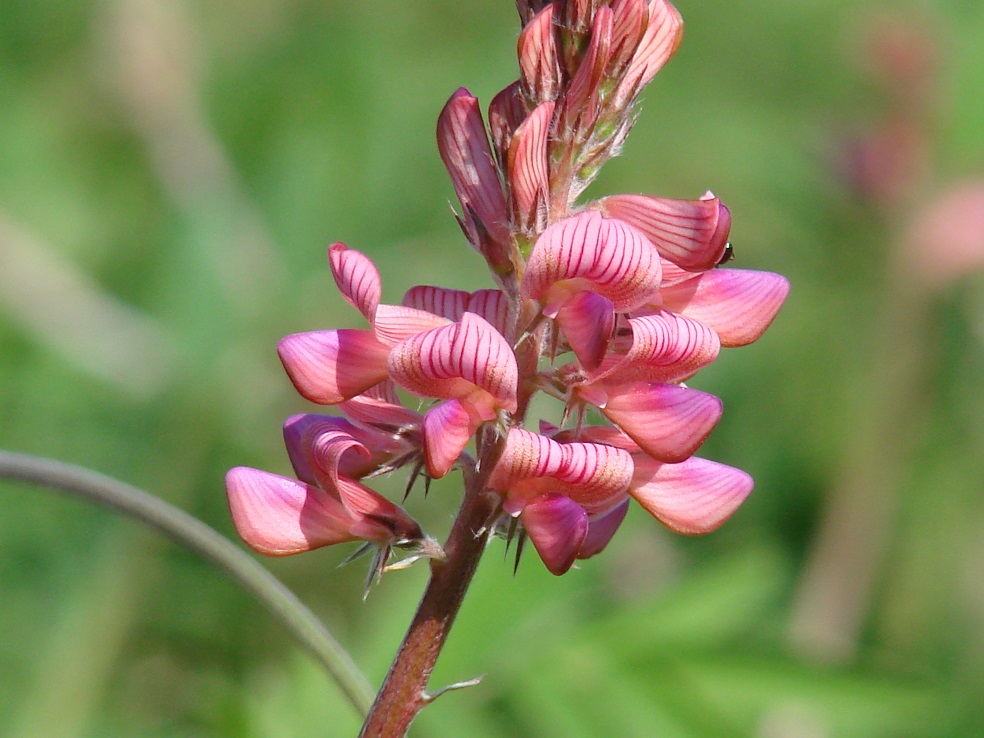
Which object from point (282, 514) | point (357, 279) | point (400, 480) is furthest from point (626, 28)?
point (400, 480)

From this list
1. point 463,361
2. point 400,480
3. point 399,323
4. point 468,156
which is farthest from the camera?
point 400,480

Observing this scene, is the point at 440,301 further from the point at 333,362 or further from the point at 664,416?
the point at 664,416

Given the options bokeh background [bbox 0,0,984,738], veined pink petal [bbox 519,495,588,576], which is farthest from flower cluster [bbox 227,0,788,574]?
bokeh background [bbox 0,0,984,738]

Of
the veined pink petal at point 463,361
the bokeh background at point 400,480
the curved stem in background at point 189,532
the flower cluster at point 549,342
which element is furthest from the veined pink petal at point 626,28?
the bokeh background at point 400,480

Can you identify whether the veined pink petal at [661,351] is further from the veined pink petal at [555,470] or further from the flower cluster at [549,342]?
the veined pink petal at [555,470]

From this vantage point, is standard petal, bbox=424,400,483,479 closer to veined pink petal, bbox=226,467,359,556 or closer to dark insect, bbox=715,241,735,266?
veined pink petal, bbox=226,467,359,556

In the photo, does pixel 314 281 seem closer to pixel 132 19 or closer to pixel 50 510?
pixel 50 510
